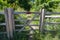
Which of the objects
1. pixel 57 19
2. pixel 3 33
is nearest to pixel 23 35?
pixel 3 33

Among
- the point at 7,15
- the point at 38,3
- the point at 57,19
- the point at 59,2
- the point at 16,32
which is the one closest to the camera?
the point at 7,15

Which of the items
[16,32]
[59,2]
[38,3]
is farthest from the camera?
[38,3]

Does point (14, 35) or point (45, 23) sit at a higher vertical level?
point (45, 23)

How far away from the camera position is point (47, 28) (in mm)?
8266

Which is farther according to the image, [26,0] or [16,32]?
[26,0]

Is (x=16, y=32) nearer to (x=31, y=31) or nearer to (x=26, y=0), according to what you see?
(x=31, y=31)

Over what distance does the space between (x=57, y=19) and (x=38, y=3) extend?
692 cm

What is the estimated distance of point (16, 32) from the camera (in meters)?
8.16

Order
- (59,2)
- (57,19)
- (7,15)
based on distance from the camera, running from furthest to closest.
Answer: (59,2)
(57,19)
(7,15)

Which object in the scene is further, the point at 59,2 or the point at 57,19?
the point at 59,2

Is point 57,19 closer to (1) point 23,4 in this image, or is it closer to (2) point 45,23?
(2) point 45,23

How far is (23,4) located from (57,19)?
744 centimetres

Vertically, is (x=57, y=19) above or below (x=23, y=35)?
above

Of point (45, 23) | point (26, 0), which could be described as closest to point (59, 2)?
point (26, 0)
